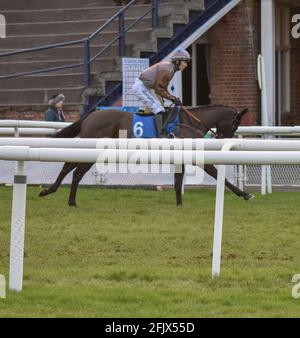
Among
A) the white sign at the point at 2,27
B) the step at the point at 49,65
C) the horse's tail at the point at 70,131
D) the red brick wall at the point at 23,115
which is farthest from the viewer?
the white sign at the point at 2,27

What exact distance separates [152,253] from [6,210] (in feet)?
13.1

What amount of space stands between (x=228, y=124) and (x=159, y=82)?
113 cm

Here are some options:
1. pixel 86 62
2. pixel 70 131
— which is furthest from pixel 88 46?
pixel 70 131

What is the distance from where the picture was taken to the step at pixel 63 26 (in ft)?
74.6

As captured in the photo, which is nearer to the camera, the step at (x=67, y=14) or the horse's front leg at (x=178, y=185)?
the horse's front leg at (x=178, y=185)

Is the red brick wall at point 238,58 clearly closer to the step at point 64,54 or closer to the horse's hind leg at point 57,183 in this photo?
the step at point 64,54

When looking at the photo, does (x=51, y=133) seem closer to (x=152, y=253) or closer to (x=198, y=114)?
(x=198, y=114)

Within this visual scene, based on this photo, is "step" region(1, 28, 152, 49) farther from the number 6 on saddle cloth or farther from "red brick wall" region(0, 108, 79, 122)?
the number 6 on saddle cloth

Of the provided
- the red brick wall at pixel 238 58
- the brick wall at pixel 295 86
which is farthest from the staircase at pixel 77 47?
the brick wall at pixel 295 86

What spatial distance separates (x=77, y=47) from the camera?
22.6 meters

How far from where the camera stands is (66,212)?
13.7 meters

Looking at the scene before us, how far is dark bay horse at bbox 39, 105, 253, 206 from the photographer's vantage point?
1533 cm

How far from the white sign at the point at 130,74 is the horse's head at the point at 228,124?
12.8ft
